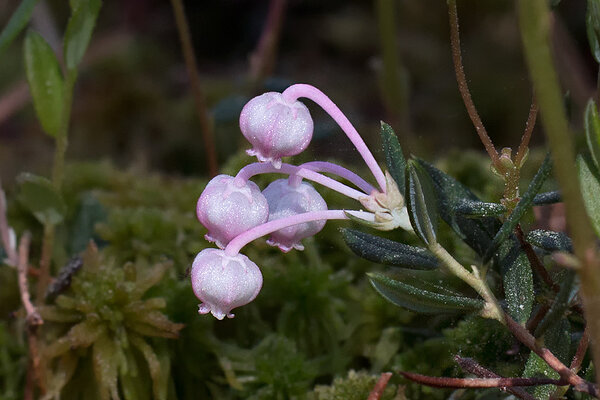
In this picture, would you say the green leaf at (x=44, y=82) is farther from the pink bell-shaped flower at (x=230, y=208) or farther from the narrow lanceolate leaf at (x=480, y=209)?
the narrow lanceolate leaf at (x=480, y=209)

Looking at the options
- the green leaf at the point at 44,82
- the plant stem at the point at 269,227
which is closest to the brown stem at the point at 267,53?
the green leaf at the point at 44,82

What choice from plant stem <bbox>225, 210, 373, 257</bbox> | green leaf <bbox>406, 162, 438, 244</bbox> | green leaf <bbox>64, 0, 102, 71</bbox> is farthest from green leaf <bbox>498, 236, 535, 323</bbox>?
green leaf <bbox>64, 0, 102, 71</bbox>

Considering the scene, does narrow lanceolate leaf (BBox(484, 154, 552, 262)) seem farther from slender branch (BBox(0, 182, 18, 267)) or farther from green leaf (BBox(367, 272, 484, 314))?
slender branch (BBox(0, 182, 18, 267))

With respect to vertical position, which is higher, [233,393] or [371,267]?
[371,267]

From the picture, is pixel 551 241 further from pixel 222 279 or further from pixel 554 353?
pixel 222 279

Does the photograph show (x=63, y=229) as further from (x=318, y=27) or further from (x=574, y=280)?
(x=318, y=27)

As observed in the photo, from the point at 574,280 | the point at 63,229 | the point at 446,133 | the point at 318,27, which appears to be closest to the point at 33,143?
the point at 63,229

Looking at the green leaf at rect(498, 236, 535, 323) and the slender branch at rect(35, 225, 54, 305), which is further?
the slender branch at rect(35, 225, 54, 305)
